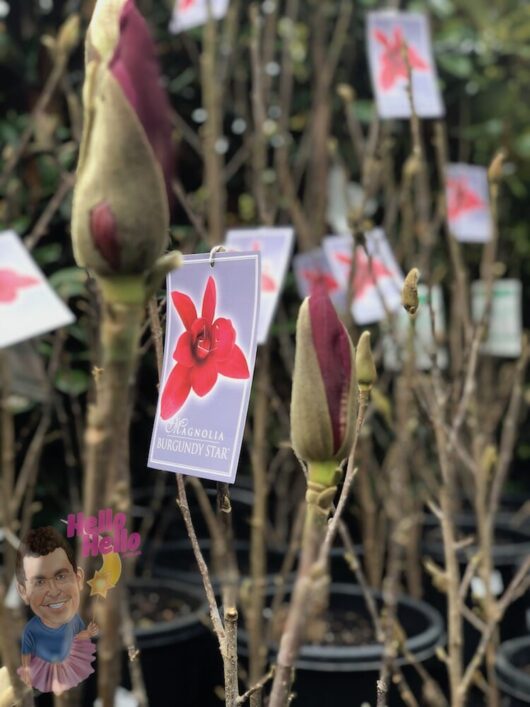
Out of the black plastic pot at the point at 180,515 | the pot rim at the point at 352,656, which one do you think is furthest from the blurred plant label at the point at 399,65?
the black plastic pot at the point at 180,515

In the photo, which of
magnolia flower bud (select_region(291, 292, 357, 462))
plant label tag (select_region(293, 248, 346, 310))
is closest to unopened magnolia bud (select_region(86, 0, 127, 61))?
magnolia flower bud (select_region(291, 292, 357, 462))

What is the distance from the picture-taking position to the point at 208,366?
0.52 meters

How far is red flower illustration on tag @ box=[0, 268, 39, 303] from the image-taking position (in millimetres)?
1062

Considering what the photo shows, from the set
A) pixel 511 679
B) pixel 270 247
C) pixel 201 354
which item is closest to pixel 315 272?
pixel 270 247

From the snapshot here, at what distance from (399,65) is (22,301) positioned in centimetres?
103

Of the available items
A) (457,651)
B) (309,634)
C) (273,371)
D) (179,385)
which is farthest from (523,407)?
(179,385)

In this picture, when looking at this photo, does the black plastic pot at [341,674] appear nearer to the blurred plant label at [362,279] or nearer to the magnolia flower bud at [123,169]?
the blurred plant label at [362,279]

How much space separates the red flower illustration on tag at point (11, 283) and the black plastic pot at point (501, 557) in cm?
99

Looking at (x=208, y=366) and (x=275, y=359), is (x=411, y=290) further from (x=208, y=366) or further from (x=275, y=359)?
(x=275, y=359)

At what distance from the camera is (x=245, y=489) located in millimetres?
2500

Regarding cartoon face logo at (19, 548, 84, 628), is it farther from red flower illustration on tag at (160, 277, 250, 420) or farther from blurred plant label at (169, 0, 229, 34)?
blurred plant label at (169, 0, 229, 34)

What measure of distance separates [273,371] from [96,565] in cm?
→ 183

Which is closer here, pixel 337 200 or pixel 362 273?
pixel 362 273

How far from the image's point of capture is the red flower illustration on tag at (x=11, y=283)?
3.48ft
